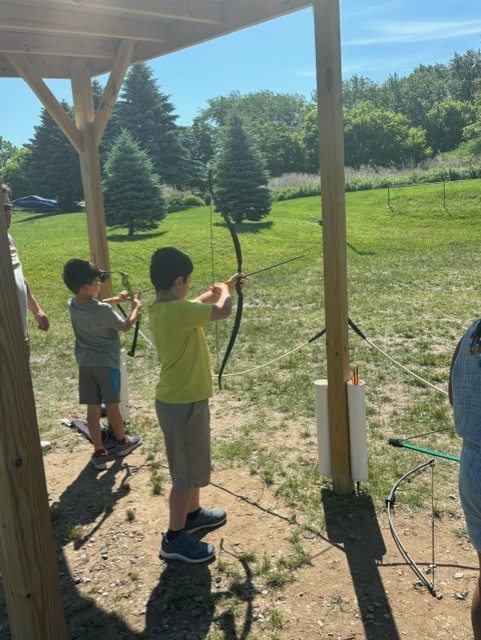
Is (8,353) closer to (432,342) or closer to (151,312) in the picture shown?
(151,312)

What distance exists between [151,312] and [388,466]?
1.94m

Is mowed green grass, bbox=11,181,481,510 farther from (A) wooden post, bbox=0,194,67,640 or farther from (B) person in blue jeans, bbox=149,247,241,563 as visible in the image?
(A) wooden post, bbox=0,194,67,640

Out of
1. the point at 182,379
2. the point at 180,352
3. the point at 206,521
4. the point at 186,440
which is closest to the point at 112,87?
the point at 180,352

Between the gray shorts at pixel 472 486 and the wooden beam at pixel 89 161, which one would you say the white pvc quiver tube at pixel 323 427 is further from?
the wooden beam at pixel 89 161

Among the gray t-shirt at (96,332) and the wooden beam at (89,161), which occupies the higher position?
the wooden beam at (89,161)

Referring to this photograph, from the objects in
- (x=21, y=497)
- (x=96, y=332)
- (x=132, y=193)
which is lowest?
(x=21, y=497)

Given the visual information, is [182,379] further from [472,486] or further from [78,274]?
[472,486]

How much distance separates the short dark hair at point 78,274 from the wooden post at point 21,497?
1914 mm

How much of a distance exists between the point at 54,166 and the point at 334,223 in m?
34.1

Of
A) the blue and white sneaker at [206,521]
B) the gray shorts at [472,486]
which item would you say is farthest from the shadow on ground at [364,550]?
the gray shorts at [472,486]

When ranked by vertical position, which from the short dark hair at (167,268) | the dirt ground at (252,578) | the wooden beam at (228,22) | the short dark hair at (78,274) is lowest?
the dirt ground at (252,578)

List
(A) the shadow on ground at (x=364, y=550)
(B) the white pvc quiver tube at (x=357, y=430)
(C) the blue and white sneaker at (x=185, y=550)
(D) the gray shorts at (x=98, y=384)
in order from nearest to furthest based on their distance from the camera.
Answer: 1. (A) the shadow on ground at (x=364, y=550)
2. (C) the blue and white sneaker at (x=185, y=550)
3. (B) the white pvc quiver tube at (x=357, y=430)
4. (D) the gray shorts at (x=98, y=384)

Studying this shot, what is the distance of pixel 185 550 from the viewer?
294 centimetres

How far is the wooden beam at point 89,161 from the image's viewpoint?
181 inches
